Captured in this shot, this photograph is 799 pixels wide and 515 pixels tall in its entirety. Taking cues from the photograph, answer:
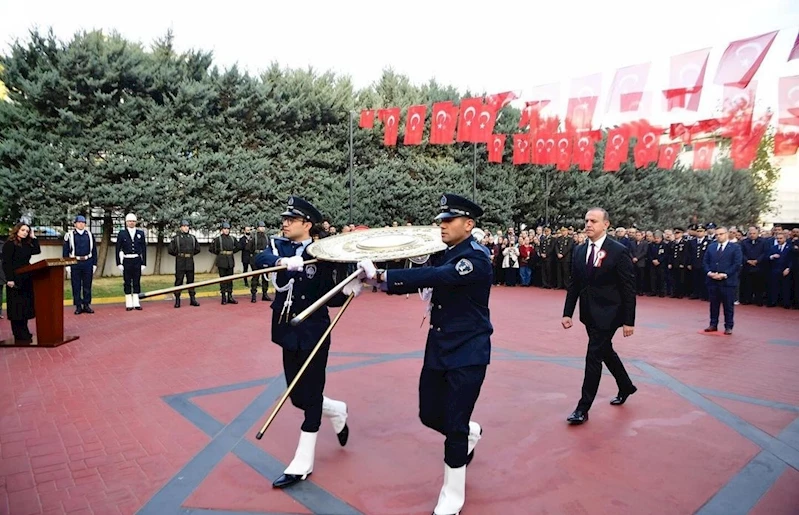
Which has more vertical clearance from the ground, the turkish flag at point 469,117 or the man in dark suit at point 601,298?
the turkish flag at point 469,117

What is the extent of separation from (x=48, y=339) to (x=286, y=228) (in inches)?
231

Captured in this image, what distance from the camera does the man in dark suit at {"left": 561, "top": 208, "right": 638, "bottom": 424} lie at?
485cm

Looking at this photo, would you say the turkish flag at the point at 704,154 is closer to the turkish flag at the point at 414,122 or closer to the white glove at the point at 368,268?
the turkish flag at the point at 414,122

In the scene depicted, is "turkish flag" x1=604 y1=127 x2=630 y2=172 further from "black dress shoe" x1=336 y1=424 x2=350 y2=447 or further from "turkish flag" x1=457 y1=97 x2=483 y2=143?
"black dress shoe" x1=336 y1=424 x2=350 y2=447

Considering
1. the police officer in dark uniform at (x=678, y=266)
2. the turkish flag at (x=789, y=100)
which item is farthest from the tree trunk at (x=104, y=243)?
the turkish flag at (x=789, y=100)

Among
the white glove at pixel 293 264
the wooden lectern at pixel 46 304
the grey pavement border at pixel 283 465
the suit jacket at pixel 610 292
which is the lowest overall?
the grey pavement border at pixel 283 465

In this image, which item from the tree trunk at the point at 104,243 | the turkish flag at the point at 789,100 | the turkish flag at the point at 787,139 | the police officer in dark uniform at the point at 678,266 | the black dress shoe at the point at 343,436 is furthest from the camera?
the tree trunk at the point at 104,243

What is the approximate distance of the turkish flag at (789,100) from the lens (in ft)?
40.5

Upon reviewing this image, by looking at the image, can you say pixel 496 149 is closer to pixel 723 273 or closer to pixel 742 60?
pixel 742 60

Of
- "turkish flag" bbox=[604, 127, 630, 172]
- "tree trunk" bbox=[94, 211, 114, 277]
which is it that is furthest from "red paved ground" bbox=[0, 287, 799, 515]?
"turkish flag" bbox=[604, 127, 630, 172]

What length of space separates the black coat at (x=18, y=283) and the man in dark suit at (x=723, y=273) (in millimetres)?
10726

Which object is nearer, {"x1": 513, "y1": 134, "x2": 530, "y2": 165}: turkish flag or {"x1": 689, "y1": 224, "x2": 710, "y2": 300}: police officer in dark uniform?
{"x1": 689, "y1": 224, "x2": 710, "y2": 300}: police officer in dark uniform

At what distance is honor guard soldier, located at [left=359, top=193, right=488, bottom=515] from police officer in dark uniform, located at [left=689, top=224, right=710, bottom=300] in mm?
13105

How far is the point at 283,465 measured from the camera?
396cm
